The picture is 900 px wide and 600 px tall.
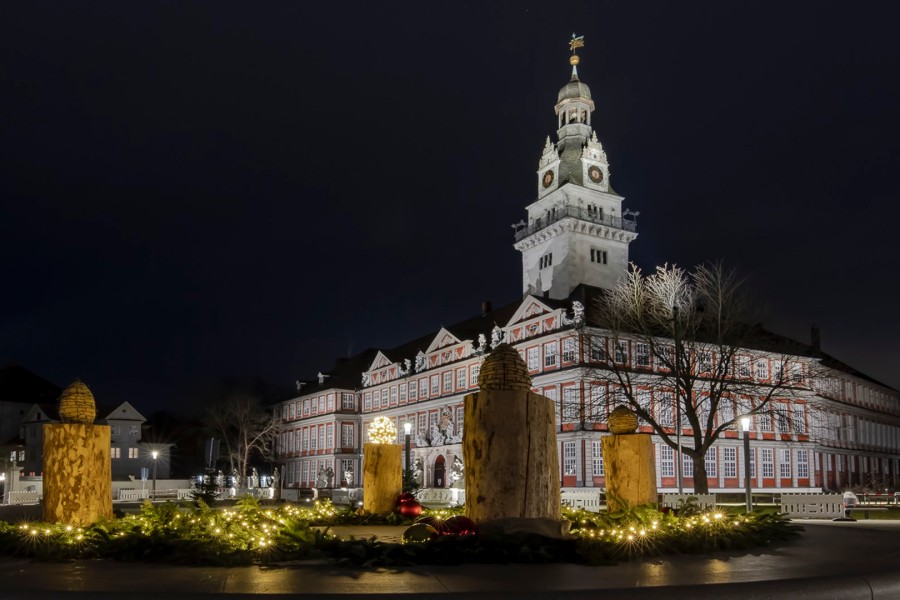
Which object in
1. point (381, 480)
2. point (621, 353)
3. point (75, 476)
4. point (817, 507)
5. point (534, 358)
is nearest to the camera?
point (75, 476)

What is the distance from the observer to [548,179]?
248 ft

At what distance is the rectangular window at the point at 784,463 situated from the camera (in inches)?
2311

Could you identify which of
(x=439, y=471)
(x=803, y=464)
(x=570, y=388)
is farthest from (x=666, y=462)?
(x=439, y=471)

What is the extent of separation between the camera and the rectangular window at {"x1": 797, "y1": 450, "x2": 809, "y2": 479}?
60.0 meters

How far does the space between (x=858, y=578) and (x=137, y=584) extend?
7793 mm

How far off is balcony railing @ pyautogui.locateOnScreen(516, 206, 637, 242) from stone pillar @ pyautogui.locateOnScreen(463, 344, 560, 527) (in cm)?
5885

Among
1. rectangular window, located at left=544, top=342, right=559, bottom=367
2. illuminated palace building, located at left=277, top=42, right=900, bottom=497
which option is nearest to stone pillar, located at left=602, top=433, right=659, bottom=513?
illuminated palace building, located at left=277, top=42, right=900, bottom=497

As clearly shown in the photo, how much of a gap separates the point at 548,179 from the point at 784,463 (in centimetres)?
3096

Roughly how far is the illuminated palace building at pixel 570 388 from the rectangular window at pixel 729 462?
0.08 metres

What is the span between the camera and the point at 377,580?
31.5 ft

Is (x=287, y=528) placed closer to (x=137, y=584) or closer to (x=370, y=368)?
(x=137, y=584)

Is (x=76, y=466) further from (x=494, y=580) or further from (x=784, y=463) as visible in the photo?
(x=784, y=463)

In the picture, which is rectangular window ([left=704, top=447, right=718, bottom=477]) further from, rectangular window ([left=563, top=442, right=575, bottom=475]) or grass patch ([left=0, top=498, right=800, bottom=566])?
grass patch ([left=0, top=498, right=800, bottom=566])

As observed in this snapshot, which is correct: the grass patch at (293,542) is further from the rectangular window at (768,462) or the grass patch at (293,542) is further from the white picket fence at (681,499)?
the rectangular window at (768,462)
